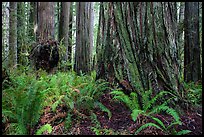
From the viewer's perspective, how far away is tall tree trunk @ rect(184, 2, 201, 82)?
278 inches

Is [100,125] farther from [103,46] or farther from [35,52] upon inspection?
[35,52]

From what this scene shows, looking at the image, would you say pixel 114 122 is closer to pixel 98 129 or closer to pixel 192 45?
pixel 98 129

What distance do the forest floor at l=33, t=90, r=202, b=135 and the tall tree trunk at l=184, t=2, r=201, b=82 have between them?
3.86 meters

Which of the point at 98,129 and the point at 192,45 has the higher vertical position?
the point at 192,45

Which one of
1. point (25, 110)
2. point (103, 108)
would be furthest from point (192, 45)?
point (25, 110)

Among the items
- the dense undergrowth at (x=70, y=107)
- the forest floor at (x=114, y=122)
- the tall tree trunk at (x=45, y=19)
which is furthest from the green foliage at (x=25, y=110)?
the tall tree trunk at (x=45, y=19)

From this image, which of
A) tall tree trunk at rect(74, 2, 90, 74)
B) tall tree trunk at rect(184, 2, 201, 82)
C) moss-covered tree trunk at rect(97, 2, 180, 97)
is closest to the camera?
moss-covered tree trunk at rect(97, 2, 180, 97)

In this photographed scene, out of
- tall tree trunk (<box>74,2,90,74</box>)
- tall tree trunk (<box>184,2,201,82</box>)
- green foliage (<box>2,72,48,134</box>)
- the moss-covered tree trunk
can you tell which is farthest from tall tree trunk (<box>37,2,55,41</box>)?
tall tree trunk (<box>184,2,201,82</box>)

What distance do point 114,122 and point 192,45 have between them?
16.6ft

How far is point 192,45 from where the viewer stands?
281 inches

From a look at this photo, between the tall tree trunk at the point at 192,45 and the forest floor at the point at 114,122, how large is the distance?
3863 mm

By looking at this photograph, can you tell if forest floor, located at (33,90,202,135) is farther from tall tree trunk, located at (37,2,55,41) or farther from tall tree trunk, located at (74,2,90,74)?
tall tree trunk, located at (74,2,90,74)

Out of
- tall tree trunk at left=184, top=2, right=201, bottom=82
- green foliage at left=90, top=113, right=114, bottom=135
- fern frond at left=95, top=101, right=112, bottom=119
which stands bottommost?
green foliage at left=90, top=113, right=114, bottom=135

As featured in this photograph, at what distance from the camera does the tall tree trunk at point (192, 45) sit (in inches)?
278
